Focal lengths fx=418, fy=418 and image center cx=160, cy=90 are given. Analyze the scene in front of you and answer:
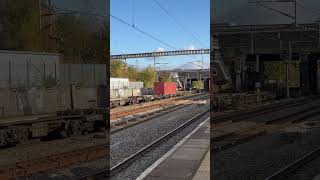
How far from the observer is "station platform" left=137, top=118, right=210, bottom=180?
30.7ft

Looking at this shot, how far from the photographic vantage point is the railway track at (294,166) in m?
9.27

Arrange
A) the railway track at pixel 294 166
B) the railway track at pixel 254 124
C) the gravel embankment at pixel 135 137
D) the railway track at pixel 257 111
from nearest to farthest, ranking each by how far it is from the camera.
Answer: the railway track at pixel 294 166, the gravel embankment at pixel 135 137, the railway track at pixel 254 124, the railway track at pixel 257 111

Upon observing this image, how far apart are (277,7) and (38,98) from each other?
615 cm

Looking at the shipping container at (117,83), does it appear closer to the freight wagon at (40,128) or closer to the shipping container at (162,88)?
the freight wagon at (40,128)

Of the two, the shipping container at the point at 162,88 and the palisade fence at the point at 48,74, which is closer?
the palisade fence at the point at 48,74

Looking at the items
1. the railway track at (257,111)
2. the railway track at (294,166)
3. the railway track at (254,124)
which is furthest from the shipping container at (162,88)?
the railway track at (294,166)

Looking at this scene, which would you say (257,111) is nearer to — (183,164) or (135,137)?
(135,137)

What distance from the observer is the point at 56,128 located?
408 inches

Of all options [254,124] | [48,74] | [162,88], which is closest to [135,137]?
[254,124]

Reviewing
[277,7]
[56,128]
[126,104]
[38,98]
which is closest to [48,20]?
[38,98]

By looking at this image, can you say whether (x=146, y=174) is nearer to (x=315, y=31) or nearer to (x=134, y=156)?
(x=134, y=156)

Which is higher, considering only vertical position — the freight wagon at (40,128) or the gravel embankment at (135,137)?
the freight wagon at (40,128)

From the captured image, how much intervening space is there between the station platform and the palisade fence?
11.7 feet

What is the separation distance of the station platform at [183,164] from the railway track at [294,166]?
5.05ft
